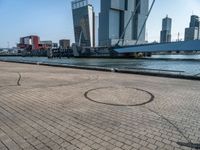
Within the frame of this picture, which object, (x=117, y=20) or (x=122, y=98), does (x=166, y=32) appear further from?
(x=122, y=98)

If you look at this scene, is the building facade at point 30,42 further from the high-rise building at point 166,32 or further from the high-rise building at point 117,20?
→ the high-rise building at point 166,32

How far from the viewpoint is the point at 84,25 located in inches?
5113

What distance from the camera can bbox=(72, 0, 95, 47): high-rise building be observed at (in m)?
129

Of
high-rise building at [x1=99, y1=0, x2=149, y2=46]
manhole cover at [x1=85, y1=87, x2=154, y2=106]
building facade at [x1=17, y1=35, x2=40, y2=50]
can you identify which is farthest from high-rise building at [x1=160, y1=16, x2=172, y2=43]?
manhole cover at [x1=85, y1=87, x2=154, y2=106]

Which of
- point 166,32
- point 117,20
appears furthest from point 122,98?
point 166,32

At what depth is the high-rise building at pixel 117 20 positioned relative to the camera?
121 m

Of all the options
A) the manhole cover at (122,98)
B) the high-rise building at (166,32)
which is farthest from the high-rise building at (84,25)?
the manhole cover at (122,98)

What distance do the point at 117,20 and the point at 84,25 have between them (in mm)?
24181

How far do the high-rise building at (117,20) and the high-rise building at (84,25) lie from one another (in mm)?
10013

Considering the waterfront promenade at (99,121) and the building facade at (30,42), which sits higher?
the building facade at (30,42)

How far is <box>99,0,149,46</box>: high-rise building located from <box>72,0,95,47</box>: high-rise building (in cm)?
Result: 1001

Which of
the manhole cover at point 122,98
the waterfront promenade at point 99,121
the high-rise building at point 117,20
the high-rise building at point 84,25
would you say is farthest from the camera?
the high-rise building at point 84,25

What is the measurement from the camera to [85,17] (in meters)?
130

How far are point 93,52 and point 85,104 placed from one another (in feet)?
337
